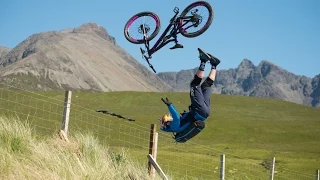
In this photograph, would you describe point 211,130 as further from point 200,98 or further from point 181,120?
point 200,98

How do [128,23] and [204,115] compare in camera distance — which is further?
[128,23]

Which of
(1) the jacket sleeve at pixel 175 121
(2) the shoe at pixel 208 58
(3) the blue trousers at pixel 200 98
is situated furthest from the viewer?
(2) the shoe at pixel 208 58

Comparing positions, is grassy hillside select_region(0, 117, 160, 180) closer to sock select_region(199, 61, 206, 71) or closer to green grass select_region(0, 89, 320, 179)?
green grass select_region(0, 89, 320, 179)

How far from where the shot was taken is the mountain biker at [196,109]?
Result: 9141 millimetres

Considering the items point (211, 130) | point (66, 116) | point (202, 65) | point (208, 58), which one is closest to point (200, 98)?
point (202, 65)

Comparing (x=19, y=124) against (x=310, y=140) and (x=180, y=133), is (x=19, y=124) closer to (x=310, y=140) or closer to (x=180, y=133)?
(x=180, y=133)

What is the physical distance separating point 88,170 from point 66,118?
230cm

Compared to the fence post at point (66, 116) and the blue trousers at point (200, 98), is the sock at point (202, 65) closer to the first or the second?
the blue trousers at point (200, 98)

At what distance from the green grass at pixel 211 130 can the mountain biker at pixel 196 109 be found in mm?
1954

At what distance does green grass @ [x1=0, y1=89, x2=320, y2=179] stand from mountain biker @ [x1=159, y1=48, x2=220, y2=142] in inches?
76.9

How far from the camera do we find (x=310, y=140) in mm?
65000


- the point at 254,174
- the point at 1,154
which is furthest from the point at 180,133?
the point at 254,174

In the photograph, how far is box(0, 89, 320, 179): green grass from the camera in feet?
86.0

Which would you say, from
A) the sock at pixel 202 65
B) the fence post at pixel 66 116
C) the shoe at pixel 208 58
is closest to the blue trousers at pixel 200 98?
the sock at pixel 202 65
